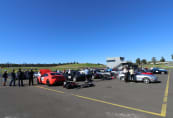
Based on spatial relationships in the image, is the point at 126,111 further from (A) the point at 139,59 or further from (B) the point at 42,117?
(A) the point at 139,59

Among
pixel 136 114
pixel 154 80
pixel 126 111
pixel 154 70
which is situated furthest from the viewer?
pixel 154 70

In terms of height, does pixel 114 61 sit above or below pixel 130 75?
above

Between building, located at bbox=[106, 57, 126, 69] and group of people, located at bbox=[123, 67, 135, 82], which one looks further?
building, located at bbox=[106, 57, 126, 69]

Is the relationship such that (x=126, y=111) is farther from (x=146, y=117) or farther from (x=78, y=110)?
(x=78, y=110)

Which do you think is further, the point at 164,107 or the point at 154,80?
the point at 154,80

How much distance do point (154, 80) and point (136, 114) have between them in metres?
8.24

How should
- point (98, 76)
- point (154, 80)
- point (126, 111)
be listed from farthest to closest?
1. point (98, 76)
2. point (154, 80)
3. point (126, 111)

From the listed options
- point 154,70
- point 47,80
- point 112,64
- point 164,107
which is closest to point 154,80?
point 164,107

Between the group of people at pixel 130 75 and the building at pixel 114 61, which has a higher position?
the building at pixel 114 61

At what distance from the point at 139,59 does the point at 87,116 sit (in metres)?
115

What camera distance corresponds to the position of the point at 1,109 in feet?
15.2

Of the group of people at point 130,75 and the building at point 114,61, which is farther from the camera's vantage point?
the building at point 114,61

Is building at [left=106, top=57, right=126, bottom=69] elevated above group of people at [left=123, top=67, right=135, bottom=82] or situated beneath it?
→ elevated above

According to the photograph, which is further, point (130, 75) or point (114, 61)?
point (114, 61)
